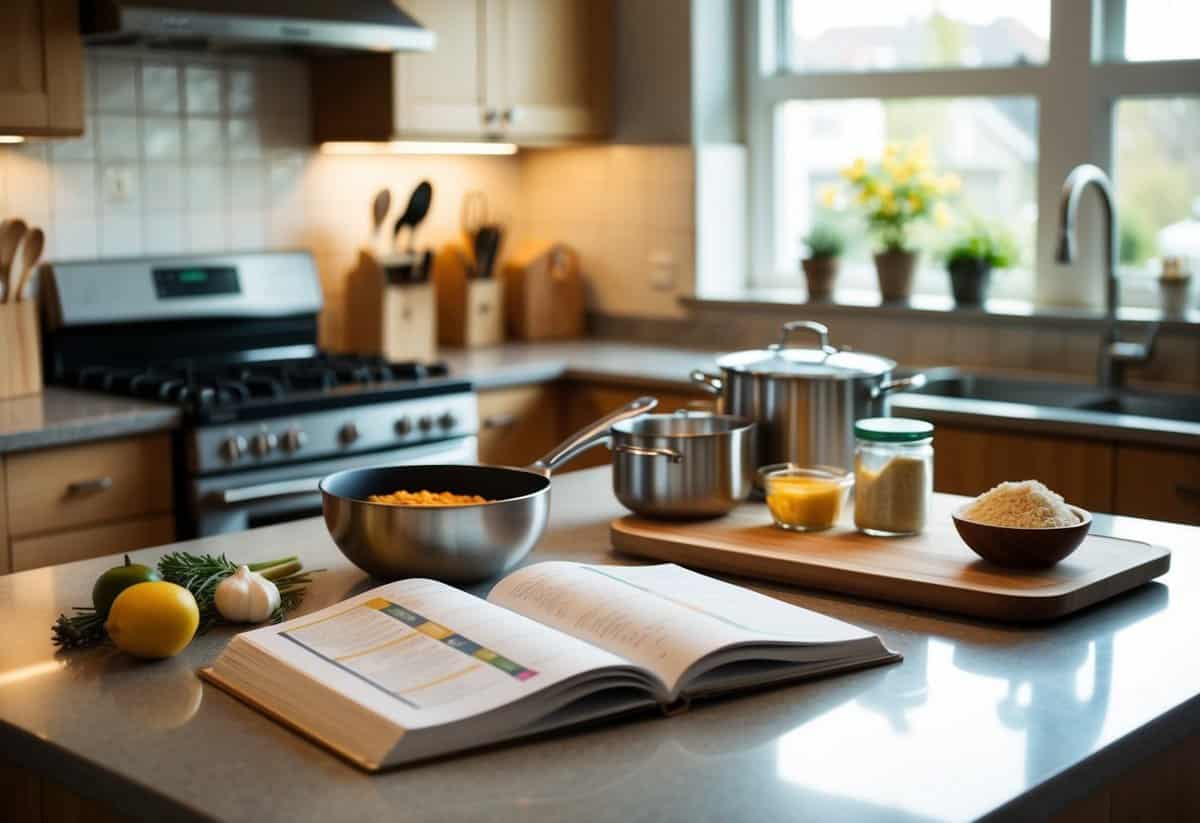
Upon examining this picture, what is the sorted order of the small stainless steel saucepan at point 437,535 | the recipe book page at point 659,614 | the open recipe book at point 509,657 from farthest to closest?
the small stainless steel saucepan at point 437,535 → the recipe book page at point 659,614 → the open recipe book at point 509,657

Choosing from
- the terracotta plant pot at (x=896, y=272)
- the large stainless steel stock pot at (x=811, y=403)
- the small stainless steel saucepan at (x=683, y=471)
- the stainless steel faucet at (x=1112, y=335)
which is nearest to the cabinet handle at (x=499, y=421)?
the terracotta plant pot at (x=896, y=272)

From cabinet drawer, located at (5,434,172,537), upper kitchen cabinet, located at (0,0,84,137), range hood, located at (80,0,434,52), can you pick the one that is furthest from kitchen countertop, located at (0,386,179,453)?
range hood, located at (80,0,434,52)

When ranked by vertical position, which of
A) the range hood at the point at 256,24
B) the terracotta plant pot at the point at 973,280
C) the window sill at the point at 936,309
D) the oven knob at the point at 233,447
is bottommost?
the oven knob at the point at 233,447

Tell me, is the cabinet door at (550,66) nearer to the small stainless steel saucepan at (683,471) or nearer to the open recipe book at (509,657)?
the small stainless steel saucepan at (683,471)

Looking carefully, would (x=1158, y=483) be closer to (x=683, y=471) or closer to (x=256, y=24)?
(x=683, y=471)

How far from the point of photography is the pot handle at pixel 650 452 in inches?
73.2

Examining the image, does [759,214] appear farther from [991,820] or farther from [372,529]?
[991,820]

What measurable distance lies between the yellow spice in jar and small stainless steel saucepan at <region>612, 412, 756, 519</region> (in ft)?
0.19

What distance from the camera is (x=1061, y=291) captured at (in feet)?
12.3

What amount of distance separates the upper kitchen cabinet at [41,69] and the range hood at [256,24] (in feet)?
0.23

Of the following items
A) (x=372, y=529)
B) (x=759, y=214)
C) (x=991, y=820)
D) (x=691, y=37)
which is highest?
(x=691, y=37)

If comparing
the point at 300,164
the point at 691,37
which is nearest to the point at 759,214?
the point at 691,37

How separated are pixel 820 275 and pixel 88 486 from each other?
6.67ft

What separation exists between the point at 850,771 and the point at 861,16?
3329 mm
